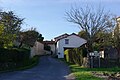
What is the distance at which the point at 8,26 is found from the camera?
52.1m

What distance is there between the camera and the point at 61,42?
299 ft

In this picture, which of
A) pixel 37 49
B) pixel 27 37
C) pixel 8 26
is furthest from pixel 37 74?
pixel 37 49

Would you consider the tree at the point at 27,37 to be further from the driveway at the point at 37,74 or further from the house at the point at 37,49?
the driveway at the point at 37,74

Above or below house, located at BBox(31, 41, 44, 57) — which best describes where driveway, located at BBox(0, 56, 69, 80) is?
below

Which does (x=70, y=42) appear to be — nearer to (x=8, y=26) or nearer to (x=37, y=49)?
(x=37, y=49)

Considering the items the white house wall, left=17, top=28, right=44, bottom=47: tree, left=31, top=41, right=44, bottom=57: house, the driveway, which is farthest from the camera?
the white house wall

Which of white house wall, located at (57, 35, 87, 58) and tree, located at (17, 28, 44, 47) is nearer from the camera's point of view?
tree, located at (17, 28, 44, 47)

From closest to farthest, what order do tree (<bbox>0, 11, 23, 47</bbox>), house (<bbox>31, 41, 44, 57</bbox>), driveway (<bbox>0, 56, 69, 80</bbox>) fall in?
driveway (<bbox>0, 56, 69, 80</bbox>) → tree (<bbox>0, 11, 23, 47</bbox>) → house (<bbox>31, 41, 44, 57</bbox>)

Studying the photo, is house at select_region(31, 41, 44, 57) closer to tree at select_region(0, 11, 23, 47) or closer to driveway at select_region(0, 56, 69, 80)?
tree at select_region(0, 11, 23, 47)

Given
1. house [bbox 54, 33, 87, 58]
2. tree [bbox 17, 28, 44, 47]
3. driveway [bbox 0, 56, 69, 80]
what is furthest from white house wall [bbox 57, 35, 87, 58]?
driveway [bbox 0, 56, 69, 80]

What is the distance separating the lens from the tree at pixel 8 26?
43925 millimetres

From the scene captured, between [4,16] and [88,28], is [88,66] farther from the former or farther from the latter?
[4,16]

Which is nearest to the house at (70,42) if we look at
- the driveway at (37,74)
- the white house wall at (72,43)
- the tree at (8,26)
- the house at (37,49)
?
the white house wall at (72,43)

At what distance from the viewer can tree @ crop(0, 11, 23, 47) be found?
144 ft
